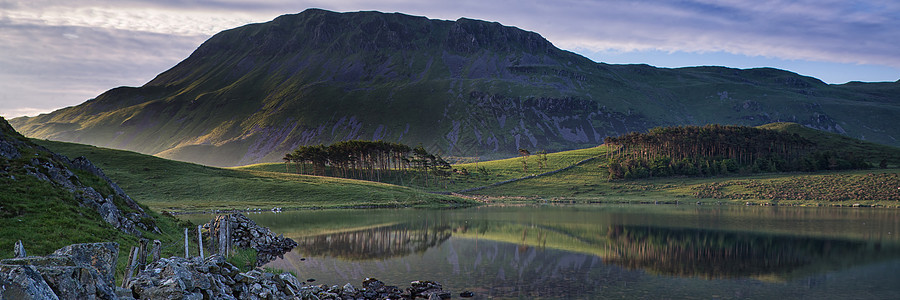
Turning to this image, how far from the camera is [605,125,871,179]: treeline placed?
151 meters

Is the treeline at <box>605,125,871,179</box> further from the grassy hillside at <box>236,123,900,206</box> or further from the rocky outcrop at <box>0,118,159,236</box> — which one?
the rocky outcrop at <box>0,118,159,236</box>

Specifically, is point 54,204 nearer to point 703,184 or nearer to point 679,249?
point 679,249

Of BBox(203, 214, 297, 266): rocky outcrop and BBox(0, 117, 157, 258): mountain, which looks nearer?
BBox(0, 117, 157, 258): mountain

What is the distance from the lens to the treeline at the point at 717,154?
151 metres

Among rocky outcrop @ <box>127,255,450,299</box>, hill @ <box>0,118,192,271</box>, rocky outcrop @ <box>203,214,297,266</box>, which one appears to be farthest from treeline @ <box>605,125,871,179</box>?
hill @ <box>0,118,192,271</box>

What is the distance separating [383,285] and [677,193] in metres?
123

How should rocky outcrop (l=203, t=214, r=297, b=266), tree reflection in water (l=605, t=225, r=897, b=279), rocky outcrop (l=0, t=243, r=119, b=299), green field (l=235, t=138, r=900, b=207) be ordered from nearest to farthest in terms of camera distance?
rocky outcrop (l=0, t=243, r=119, b=299)
tree reflection in water (l=605, t=225, r=897, b=279)
rocky outcrop (l=203, t=214, r=297, b=266)
green field (l=235, t=138, r=900, b=207)

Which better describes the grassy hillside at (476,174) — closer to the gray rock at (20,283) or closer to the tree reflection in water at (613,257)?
the tree reflection in water at (613,257)

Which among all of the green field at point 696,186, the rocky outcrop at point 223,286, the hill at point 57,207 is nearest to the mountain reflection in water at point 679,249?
the rocky outcrop at point 223,286

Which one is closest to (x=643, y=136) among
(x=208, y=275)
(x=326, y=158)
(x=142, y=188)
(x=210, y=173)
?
(x=326, y=158)

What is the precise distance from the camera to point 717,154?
16862 centimetres

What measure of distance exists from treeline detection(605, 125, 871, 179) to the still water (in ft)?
282

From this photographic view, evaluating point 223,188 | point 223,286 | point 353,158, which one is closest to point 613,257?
point 223,286

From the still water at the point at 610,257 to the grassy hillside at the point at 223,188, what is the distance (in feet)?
103
